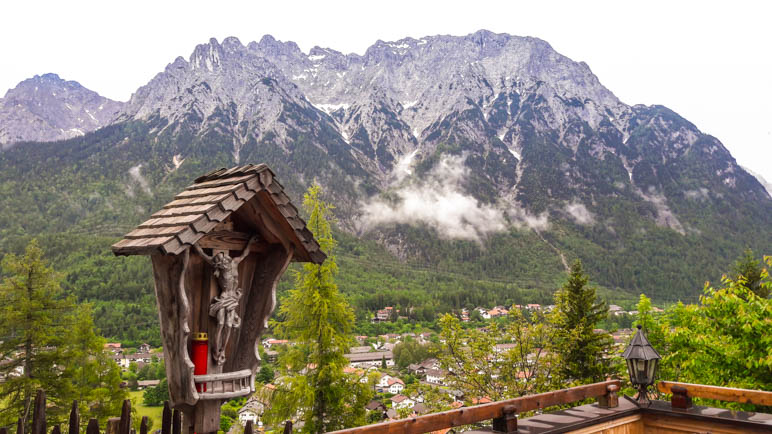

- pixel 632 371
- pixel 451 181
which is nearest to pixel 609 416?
pixel 632 371

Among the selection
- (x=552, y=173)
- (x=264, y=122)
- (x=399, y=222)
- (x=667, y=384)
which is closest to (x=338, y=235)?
(x=399, y=222)

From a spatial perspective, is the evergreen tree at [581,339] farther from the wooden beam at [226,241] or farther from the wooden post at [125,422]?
the wooden post at [125,422]

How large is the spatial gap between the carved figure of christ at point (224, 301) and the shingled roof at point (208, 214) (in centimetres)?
31

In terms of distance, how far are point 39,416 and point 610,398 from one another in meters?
5.27

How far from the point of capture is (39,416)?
2.80 m

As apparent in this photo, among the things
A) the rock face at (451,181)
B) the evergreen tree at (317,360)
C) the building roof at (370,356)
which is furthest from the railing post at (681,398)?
the rock face at (451,181)

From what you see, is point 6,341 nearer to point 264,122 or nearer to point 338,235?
point 338,235

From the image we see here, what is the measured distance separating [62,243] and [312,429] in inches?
4262

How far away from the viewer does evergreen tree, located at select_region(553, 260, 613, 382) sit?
65.7 ft

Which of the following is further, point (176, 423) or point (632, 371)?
point (632, 371)

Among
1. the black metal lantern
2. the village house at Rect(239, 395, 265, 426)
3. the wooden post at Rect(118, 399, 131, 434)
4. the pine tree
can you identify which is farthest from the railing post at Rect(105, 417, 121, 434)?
the pine tree

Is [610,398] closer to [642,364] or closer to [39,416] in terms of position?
[642,364]

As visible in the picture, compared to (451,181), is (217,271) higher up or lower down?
lower down

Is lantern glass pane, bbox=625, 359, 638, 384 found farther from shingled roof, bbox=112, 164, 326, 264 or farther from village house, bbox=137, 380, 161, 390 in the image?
village house, bbox=137, 380, 161, 390
